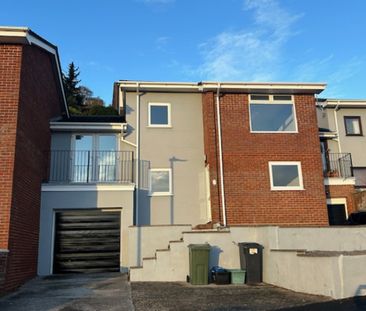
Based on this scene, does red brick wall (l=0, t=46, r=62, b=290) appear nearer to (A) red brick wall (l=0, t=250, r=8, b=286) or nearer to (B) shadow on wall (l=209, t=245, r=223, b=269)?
(A) red brick wall (l=0, t=250, r=8, b=286)

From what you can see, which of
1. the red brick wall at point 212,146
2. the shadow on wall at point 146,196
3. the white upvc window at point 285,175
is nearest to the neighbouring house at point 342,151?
the white upvc window at point 285,175

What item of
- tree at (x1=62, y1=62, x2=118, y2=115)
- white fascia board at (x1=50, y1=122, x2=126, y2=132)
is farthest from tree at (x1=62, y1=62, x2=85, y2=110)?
white fascia board at (x1=50, y1=122, x2=126, y2=132)

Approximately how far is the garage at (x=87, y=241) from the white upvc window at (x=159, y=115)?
385cm

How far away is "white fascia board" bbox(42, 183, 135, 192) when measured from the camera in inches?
503

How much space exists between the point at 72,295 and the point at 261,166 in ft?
26.6

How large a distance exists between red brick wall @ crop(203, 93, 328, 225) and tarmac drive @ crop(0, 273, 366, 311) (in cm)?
413

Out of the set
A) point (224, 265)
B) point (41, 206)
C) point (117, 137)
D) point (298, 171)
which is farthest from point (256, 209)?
point (41, 206)

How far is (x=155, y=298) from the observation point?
8.46 metres

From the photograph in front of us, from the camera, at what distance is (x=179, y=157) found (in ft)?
47.6

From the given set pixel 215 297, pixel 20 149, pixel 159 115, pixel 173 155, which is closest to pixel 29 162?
pixel 20 149

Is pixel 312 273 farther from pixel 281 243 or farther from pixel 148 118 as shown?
pixel 148 118

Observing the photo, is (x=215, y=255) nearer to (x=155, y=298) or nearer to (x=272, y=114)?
(x=155, y=298)

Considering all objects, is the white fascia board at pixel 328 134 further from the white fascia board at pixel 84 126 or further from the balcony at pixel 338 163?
the white fascia board at pixel 84 126

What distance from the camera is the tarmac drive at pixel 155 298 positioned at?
7.43 meters
